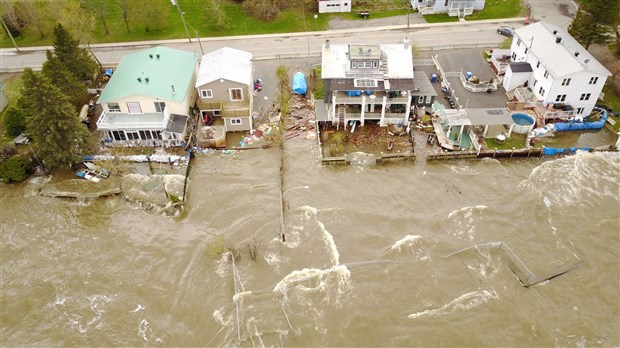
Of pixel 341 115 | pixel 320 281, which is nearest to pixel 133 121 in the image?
pixel 341 115

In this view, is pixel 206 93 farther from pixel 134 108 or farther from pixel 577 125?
pixel 577 125

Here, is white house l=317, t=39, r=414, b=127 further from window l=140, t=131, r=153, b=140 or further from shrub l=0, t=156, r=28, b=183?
shrub l=0, t=156, r=28, b=183

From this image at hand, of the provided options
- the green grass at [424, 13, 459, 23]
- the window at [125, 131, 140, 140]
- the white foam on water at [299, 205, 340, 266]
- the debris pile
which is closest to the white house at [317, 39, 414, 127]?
the debris pile

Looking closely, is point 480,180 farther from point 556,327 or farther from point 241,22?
point 241,22

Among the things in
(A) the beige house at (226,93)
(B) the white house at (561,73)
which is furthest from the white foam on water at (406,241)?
(B) the white house at (561,73)

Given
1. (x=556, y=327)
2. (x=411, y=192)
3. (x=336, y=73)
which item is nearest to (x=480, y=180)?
(x=411, y=192)

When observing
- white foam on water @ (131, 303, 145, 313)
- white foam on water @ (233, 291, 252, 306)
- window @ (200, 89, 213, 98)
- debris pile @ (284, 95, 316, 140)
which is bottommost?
white foam on water @ (131, 303, 145, 313)

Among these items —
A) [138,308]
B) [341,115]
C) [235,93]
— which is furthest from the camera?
[235,93]
